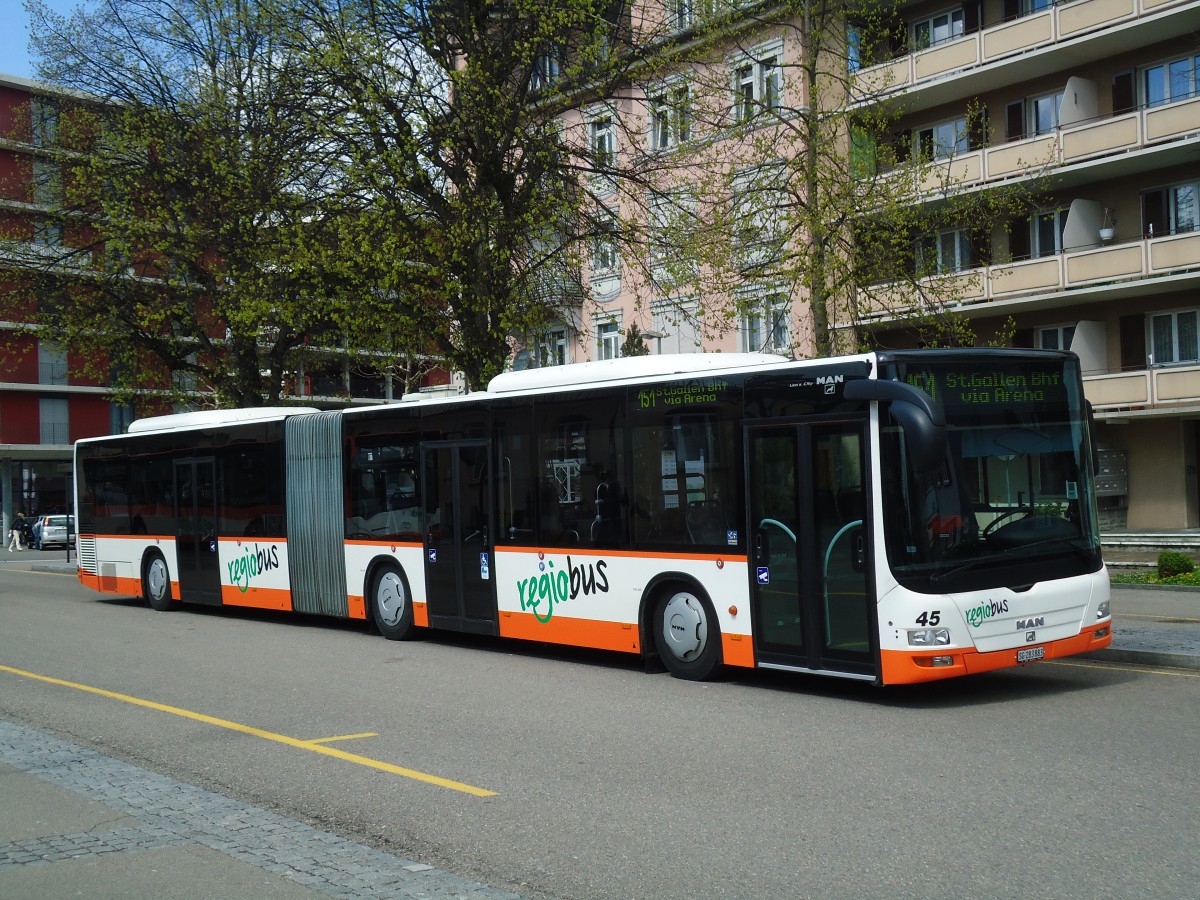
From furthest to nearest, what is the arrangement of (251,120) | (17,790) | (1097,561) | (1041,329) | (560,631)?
(1041,329) → (251,120) → (560,631) → (1097,561) → (17,790)

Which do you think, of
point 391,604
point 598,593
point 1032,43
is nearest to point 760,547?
point 598,593

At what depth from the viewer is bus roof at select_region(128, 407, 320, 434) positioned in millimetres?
19484

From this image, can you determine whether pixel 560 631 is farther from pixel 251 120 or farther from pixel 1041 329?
pixel 1041 329

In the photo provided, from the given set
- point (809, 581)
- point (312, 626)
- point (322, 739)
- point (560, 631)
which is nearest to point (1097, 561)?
point (809, 581)

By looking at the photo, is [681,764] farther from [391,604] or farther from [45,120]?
[45,120]

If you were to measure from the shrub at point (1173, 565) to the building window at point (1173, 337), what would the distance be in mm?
11682

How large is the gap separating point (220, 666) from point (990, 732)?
8458 millimetres

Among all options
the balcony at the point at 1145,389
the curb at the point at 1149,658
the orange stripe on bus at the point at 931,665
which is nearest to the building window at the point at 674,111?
the curb at the point at 1149,658

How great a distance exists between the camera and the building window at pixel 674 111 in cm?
2216

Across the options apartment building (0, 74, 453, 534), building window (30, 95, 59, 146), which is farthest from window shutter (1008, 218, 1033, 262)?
apartment building (0, 74, 453, 534)

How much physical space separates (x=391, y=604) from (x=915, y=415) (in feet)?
28.8

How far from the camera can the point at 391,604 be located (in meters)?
16.5

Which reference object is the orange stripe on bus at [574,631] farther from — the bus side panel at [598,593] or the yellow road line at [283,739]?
the yellow road line at [283,739]

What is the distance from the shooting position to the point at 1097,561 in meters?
11.0
